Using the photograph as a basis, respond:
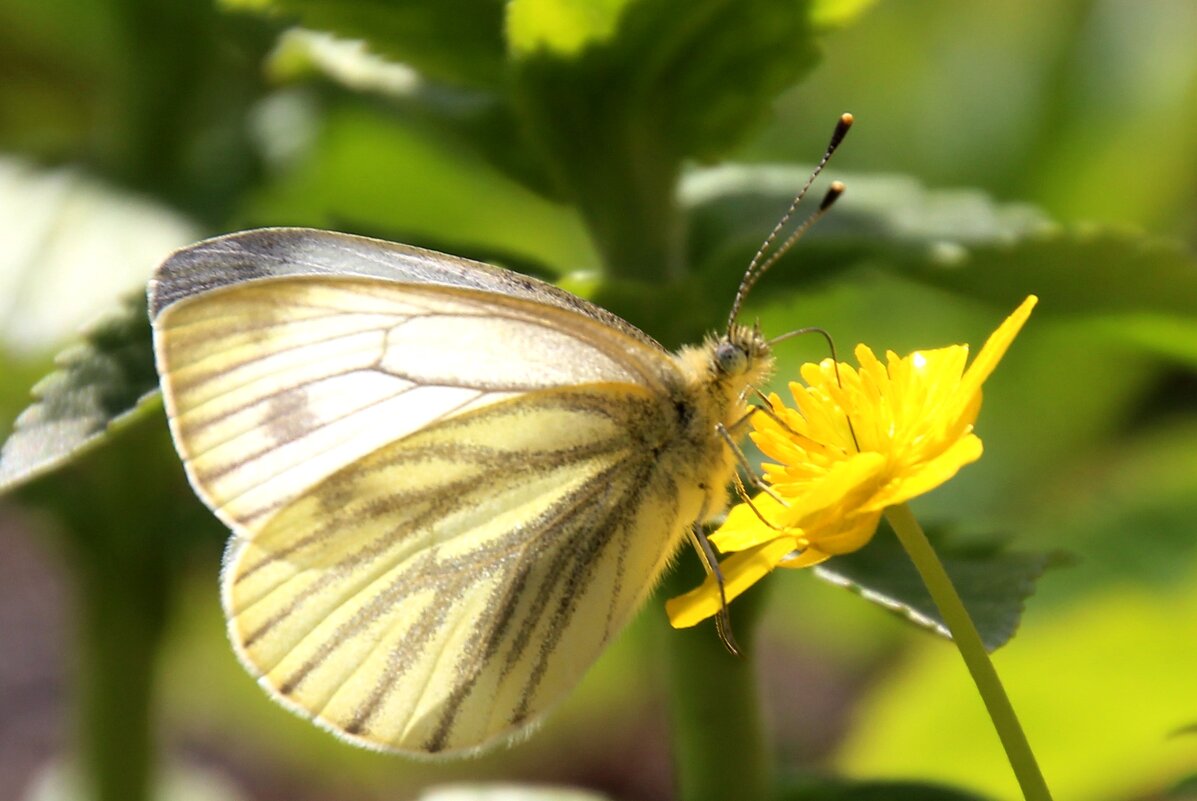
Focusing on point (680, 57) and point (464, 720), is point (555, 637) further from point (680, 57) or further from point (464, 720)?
point (680, 57)

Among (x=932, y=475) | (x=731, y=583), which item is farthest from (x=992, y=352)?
(x=731, y=583)

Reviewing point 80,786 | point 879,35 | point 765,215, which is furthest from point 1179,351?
point 879,35

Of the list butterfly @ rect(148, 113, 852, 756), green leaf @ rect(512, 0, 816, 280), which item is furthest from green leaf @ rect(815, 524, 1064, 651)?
green leaf @ rect(512, 0, 816, 280)

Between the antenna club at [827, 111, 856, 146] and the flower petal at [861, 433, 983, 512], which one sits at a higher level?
the antenna club at [827, 111, 856, 146]

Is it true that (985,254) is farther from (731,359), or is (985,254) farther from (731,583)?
(731,583)

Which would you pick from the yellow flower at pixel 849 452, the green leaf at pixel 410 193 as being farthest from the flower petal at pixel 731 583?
the green leaf at pixel 410 193

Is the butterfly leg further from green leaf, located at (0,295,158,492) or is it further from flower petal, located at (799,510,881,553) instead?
green leaf, located at (0,295,158,492)
